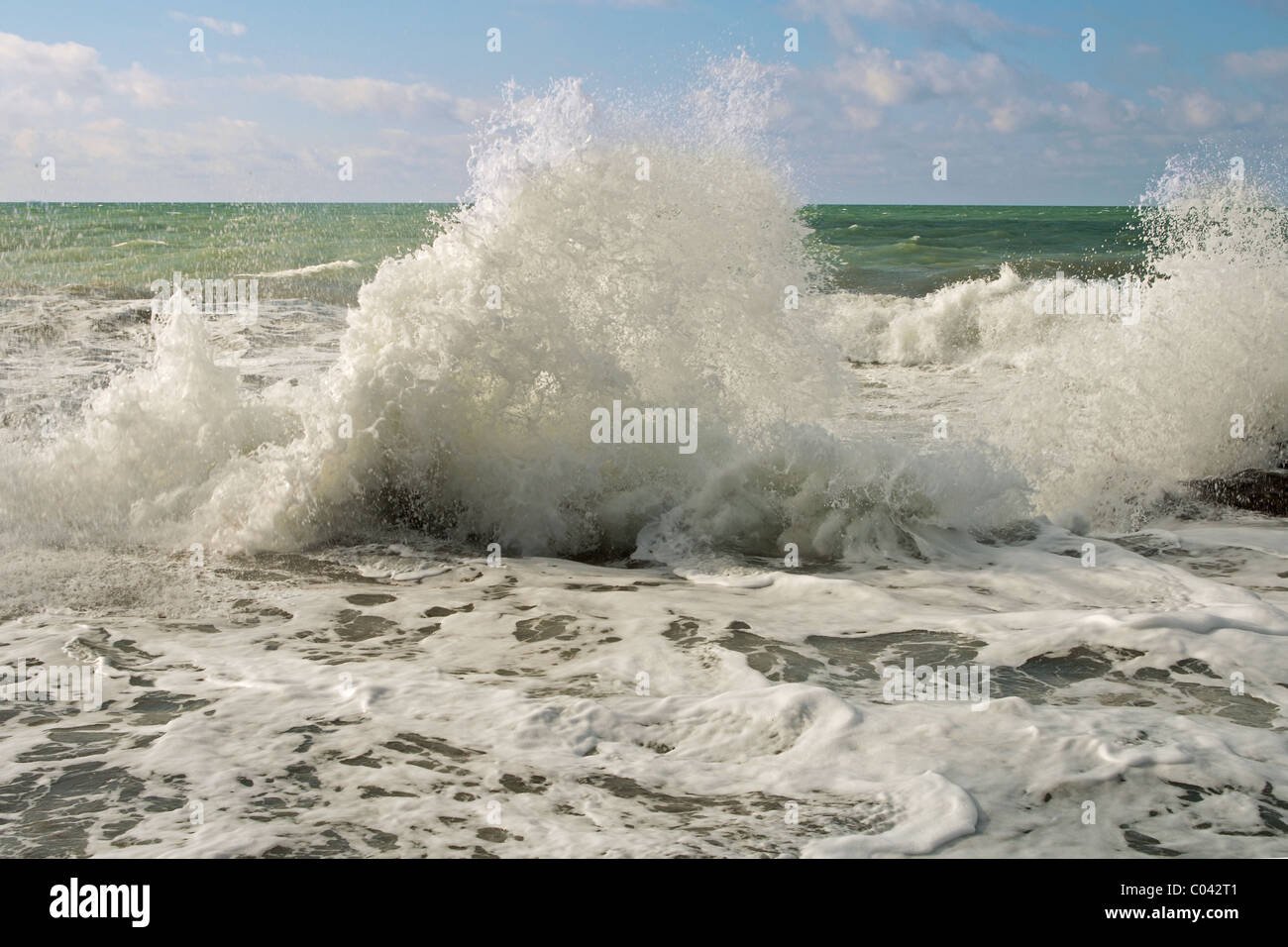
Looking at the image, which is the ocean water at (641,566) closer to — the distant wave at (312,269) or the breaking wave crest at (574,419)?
the breaking wave crest at (574,419)

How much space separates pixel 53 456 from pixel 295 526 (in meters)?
1.97

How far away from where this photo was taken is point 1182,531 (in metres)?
7.28

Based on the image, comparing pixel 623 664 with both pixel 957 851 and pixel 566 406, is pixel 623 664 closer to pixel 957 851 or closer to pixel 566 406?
pixel 957 851

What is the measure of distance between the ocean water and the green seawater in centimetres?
800

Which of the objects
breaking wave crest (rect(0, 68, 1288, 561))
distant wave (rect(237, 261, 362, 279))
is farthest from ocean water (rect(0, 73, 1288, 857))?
distant wave (rect(237, 261, 362, 279))

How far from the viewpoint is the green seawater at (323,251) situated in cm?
2227

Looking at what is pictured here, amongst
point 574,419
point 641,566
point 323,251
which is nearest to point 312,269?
point 323,251

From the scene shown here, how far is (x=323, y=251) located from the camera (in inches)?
1154

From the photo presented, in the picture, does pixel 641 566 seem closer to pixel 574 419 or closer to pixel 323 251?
pixel 574 419

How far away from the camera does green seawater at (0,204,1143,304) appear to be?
22.3 metres

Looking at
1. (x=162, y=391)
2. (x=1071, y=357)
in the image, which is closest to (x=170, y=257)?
(x=162, y=391)

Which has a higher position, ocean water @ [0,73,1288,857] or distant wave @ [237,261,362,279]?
distant wave @ [237,261,362,279]

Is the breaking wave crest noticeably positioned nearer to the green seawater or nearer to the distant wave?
the green seawater

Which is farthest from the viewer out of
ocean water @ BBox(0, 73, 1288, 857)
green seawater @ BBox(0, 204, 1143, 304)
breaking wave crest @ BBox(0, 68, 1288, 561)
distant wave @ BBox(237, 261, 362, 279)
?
distant wave @ BBox(237, 261, 362, 279)
